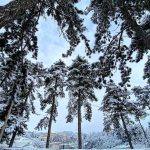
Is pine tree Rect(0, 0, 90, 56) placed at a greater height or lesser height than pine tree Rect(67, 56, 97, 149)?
lesser

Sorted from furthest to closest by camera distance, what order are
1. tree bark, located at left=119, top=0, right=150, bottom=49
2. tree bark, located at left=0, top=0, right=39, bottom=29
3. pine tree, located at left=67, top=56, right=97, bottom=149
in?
pine tree, located at left=67, top=56, right=97, bottom=149, tree bark, located at left=119, top=0, right=150, bottom=49, tree bark, located at left=0, top=0, right=39, bottom=29

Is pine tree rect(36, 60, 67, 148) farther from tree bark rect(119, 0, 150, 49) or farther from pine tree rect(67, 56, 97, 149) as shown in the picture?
tree bark rect(119, 0, 150, 49)

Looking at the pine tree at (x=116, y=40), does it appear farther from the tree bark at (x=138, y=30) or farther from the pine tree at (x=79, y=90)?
the pine tree at (x=79, y=90)

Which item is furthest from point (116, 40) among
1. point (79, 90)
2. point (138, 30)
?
point (79, 90)

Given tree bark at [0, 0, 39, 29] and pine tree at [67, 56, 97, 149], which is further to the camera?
pine tree at [67, 56, 97, 149]

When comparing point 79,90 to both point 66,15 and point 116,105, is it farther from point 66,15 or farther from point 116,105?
point 66,15

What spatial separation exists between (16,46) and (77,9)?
291 cm

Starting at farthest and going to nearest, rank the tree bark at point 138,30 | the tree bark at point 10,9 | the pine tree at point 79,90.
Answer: the pine tree at point 79,90 < the tree bark at point 138,30 < the tree bark at point 10,9

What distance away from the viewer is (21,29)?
10453 millimetres

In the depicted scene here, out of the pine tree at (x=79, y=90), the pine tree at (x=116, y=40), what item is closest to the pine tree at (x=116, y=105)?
the pine tree at (x=79, y=90)

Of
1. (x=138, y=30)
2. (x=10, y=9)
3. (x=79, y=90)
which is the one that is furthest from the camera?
(x=79, y=90)

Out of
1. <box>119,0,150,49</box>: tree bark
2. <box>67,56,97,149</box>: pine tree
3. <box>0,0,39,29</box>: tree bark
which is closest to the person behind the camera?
<box>0,0,39,29</box>: tree bark

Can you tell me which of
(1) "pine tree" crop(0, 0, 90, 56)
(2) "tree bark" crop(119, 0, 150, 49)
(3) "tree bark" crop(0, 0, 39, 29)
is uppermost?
→ (1) "pine tree" crop(0, 0, 90, 56)

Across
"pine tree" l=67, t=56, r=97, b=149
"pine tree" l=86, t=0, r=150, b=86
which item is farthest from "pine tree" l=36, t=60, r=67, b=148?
"pine tree" l=86, t=0, r=150, b=86
